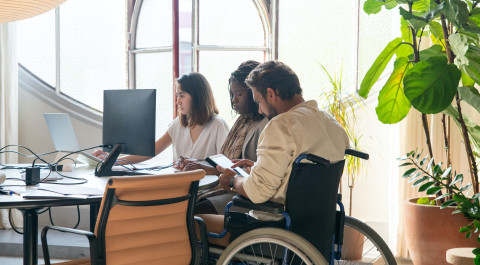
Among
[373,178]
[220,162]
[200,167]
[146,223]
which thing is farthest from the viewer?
[373,178]

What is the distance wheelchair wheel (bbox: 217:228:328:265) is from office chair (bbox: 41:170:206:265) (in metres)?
0.16

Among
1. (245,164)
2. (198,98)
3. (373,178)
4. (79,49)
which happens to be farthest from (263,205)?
(79,49)

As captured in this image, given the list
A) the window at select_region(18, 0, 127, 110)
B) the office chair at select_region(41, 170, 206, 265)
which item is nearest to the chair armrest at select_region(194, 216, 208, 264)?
the office chair at select_region(41, 170, 206, 265)

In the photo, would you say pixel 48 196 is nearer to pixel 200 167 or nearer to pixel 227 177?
pixel 227 177

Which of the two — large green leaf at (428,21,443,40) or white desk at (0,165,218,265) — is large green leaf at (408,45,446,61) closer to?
large green leaf at (428,21,443,40)

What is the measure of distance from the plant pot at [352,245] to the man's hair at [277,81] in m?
1.49

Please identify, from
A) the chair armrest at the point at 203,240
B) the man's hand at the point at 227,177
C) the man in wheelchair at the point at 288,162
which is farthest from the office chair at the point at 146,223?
the man's hand at the point at 227,177

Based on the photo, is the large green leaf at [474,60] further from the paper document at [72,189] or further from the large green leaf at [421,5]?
the paper document at [72,189]

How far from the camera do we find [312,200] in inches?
79.7

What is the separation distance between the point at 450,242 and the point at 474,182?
32cm

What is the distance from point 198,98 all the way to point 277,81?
1.13 metres

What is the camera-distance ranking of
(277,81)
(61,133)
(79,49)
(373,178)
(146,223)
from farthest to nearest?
(79,49)
(373,178)
(61,133)
(277,81)
(146,223)

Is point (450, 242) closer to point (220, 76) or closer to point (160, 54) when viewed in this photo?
point (220, 76)

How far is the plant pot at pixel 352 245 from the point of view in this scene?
349 centimetres
